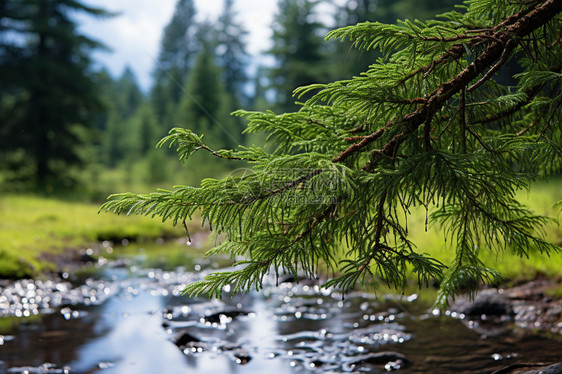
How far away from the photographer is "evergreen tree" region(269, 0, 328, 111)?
1254 inches

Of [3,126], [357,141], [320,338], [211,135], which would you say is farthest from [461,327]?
[3,126]

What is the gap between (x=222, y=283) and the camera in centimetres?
379

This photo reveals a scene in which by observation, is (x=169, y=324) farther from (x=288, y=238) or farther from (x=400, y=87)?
(x=400, y=87)

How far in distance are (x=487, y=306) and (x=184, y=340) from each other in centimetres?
517

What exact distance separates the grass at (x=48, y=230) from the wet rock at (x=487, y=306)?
962 cm

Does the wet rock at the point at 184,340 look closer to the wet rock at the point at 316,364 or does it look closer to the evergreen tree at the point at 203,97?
the wet rock at the point at 316,364

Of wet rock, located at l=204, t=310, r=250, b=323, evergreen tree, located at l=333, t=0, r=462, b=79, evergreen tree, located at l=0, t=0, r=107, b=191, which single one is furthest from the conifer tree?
evergreen tree, located at l=0, t=0, r=107, b=191

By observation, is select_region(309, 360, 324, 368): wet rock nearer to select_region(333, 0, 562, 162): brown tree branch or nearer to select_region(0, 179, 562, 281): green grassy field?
select_region(0, 179, 562, 281): green grassy field

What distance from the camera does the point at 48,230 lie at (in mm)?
15359

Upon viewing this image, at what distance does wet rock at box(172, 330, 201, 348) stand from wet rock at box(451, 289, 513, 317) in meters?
4.61

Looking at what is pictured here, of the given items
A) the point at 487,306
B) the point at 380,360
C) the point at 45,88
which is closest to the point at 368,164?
the point at 380,360

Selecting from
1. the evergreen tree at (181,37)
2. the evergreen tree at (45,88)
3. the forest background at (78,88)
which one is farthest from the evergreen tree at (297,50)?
the evergreen tree at (181,37)

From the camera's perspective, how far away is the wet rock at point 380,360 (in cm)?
618

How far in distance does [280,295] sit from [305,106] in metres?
6.54
